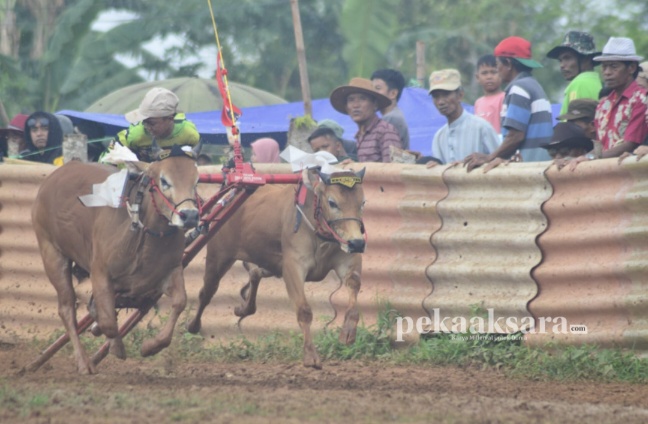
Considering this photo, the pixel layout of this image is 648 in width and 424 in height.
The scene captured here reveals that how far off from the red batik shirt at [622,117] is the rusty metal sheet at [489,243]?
0.56m

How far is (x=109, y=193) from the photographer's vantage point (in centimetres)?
916

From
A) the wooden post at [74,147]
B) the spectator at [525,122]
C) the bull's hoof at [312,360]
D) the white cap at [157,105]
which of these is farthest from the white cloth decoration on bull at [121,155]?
the wooden post at [74,147]

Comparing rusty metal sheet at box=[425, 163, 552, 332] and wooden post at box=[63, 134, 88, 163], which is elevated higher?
wooden post at box=[63, 134, 88, 163]

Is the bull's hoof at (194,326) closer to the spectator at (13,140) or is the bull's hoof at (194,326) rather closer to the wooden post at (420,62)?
the spectator at (13,140)

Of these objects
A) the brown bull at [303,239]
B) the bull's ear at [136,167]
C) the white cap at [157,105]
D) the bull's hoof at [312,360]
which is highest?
the white cap at [157,105]

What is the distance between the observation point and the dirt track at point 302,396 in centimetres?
693

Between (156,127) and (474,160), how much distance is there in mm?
2607

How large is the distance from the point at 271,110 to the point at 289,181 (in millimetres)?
9878

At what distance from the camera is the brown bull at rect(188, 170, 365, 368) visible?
9.13 m

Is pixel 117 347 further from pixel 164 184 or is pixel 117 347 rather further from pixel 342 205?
pixel 342 205

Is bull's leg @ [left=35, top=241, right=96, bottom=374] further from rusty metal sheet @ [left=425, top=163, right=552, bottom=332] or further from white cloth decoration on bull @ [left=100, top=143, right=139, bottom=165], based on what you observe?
rusty metal sheet @ [left=425, top=163, right=552, bottom=332]

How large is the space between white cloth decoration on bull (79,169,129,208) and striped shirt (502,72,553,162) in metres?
3.36

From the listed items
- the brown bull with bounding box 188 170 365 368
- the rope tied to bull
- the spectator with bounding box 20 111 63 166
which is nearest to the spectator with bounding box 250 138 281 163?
the spectator with bounding box 20 111 63 166

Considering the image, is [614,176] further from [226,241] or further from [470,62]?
[470,62]
